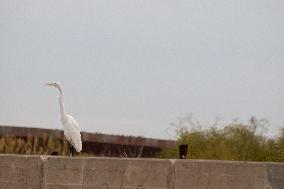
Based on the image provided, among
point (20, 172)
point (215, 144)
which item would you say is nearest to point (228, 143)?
point (215, 144)

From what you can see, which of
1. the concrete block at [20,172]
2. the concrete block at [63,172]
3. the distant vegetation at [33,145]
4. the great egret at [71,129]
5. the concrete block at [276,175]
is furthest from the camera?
the distant vegetation at [33,145]

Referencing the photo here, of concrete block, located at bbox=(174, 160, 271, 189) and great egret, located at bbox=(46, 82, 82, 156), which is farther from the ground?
great egret, located at bbox=(46, 82, 82, 156)

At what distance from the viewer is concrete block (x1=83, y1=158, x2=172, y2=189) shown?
8.99m

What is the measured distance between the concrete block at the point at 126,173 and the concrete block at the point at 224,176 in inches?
11.1

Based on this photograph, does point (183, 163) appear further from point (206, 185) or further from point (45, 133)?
point (45, 133)

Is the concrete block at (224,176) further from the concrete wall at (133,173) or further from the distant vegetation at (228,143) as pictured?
the distant vegetation at (228,143)

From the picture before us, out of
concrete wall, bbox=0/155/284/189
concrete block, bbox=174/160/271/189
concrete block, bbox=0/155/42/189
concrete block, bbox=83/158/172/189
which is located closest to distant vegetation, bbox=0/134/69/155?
concrete block, bbox=0/155/42/189

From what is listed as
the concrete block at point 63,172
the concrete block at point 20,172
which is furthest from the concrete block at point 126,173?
the concrete block at point 20,172

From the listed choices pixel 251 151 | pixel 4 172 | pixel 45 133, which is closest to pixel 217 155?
pixel 251 151

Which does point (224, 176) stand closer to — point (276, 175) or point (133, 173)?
Answer: point (276, 175)

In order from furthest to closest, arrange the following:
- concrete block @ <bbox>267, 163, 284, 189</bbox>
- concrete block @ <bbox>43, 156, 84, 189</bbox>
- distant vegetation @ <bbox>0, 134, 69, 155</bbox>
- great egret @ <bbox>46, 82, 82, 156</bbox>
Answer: distant vegetation @ <bbox>0, 134, 69, 155</bbox> → great egret @ <bbox>46, 82, 82, 156</bbox> → concrete block @ <bbox>43, 156, 84, 189</bbox> → concrete block @ <bbox>267, 163, 284, 189</bbox>

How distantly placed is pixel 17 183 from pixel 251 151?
45.1ft

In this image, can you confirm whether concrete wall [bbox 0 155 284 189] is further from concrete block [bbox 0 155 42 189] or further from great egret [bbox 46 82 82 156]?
great egret [bbox 46 82 82 156]

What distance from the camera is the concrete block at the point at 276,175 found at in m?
8.67
